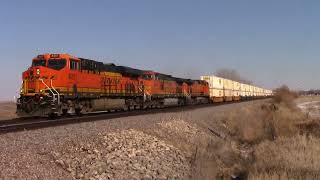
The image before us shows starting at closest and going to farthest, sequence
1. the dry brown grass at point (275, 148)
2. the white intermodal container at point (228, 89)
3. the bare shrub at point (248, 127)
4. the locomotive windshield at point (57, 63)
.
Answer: the dry brown grass at point (275, 148) < the locomotive windshield at point (57, 63) < the bare shrub at point (248, 127) < the white intermodal container at point (228, 89)

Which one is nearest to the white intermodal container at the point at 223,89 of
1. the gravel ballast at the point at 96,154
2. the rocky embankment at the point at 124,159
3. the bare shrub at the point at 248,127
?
the bare shrub at the point at 248,127

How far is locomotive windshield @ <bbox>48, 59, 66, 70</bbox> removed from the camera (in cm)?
2375

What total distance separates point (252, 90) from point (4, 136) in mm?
87864

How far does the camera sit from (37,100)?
22062 millimetres

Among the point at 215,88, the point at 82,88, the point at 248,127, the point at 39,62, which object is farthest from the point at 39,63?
the point at 215,88

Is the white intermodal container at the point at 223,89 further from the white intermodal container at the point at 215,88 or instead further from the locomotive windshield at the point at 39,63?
the locomotive windshield at the point at 39,63

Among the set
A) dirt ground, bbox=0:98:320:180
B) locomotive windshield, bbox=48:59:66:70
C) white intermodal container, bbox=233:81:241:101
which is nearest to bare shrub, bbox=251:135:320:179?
dirt ground, bbox=0:98:320:180

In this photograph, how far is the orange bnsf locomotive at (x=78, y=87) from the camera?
2220cm

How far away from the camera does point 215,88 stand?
59062mm

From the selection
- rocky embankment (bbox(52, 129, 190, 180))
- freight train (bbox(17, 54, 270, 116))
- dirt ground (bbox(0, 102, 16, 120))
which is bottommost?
rocky embankment (bbox(52, 129, 190, 180))

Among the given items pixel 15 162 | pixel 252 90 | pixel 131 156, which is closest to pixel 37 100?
pixel 131 156

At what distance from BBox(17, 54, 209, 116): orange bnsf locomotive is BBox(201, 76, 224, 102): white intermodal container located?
20.7m

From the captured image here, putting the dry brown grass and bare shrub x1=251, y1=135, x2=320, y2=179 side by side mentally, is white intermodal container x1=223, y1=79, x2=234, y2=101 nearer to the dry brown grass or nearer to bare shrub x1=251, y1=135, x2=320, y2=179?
the dry brown grass

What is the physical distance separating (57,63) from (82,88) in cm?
226
